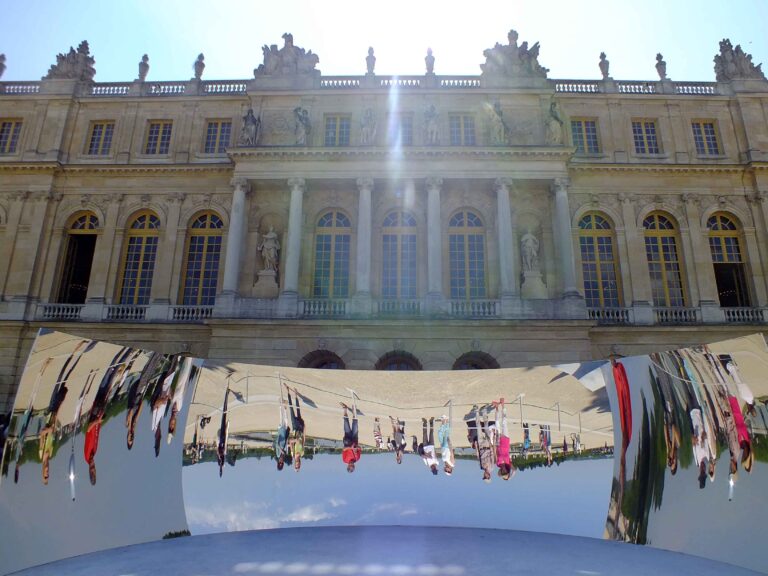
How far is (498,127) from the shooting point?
1019 inches

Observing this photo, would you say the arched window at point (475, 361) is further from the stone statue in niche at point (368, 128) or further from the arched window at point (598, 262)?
the stone statue in niche at point (368, 128)

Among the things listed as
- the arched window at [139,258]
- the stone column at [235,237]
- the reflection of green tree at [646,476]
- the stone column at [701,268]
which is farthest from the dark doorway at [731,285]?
the arched window at [139,258]

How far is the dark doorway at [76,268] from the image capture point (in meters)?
27.0

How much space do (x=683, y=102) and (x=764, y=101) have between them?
13.8 ft

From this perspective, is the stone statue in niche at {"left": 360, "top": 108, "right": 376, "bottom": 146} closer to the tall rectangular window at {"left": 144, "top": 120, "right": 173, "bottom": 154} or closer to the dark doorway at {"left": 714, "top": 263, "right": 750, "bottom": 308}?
the tall rectangular window at {"left": 144, "top": 120, "right": 173, "bottom": 154}

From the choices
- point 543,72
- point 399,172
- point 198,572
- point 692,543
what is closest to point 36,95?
point 399,172

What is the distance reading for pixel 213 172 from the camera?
88.9 ft

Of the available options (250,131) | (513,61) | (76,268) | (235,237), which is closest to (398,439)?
(235,237)

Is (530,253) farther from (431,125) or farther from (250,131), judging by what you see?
(250,131)

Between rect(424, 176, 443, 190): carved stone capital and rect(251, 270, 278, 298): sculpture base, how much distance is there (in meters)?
8.49

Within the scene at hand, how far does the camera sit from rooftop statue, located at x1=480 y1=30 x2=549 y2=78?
27.5 meters

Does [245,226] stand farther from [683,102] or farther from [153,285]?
[683,102]

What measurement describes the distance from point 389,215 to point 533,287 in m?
7.81

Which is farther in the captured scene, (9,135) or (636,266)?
(9,135)
